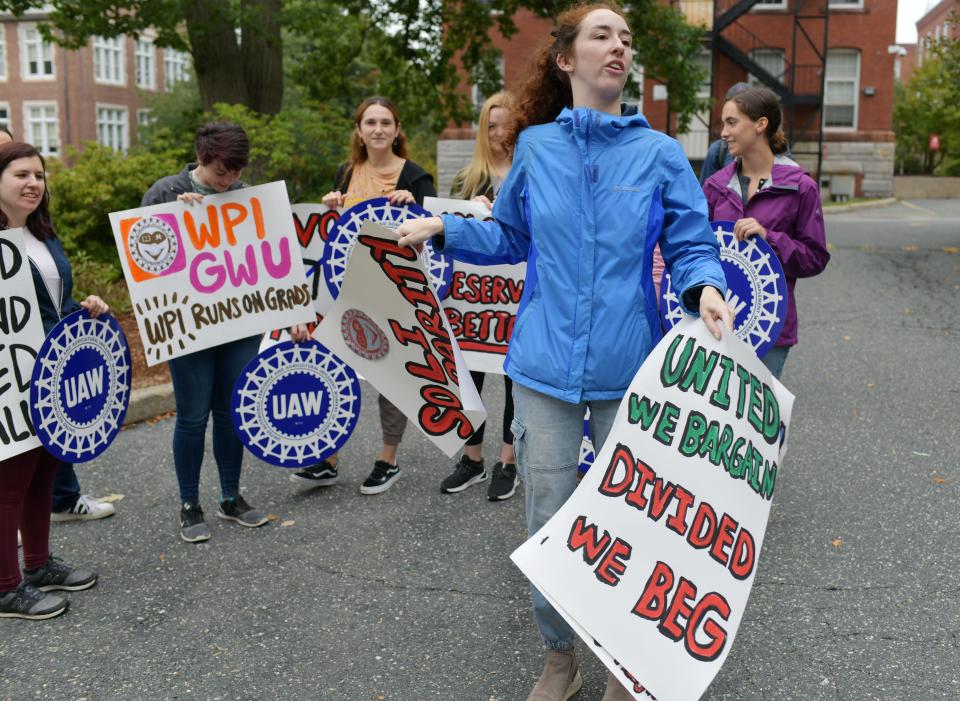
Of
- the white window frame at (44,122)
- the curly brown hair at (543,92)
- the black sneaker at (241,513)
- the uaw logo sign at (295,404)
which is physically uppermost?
the white window frame at (44,122)

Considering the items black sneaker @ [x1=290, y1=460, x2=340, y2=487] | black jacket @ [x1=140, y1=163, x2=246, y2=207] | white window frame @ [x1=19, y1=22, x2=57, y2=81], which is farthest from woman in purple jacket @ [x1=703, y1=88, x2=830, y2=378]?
white window frame @ [x1=19, y1=22, x2=57, y2=81]

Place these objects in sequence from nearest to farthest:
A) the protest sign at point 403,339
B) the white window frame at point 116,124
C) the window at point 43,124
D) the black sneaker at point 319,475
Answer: the protest sign at point 403,339
the black sneaker at point 319,475
the window at point 43,124
the white window frame at point 116,124

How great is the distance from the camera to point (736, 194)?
4.64 metres

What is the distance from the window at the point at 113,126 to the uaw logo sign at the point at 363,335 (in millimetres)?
50054

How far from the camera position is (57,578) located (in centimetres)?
414

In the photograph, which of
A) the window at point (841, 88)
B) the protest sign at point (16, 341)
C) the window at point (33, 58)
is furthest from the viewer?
the window at point (33, 58)

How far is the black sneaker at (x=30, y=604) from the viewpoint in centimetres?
388

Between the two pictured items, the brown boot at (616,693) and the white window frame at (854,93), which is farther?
the white window frame at (854,93)

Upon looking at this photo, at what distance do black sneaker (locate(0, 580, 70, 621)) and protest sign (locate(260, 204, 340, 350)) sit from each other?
6.01 ft

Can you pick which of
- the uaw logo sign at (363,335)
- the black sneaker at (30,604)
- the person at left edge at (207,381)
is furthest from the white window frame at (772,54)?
the black sneaker at (30,604)

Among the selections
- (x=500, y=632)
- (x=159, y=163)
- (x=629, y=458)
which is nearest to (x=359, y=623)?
(x=500, y=632)

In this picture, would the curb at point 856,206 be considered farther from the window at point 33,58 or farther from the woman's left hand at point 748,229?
the window at point 33,58

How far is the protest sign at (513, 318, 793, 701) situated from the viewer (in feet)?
8.77

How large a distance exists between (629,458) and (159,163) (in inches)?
409
